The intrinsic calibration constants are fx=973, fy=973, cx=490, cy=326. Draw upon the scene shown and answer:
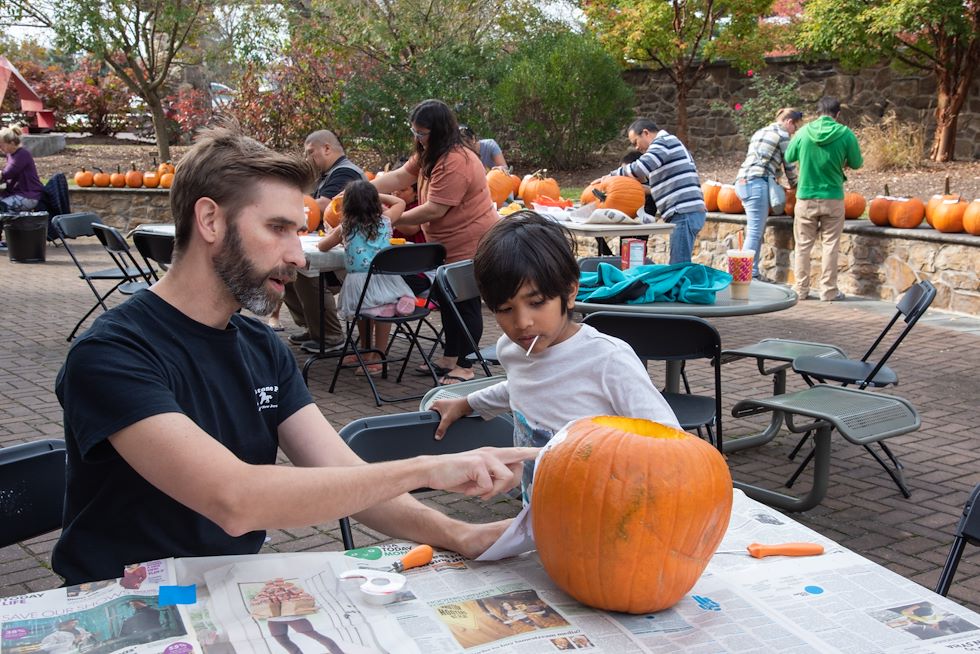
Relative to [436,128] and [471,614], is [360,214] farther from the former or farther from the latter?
[471,614]

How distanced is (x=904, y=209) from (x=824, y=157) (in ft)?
3.00

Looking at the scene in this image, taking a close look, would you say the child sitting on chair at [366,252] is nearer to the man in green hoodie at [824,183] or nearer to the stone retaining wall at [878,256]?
the stone retaining wall at [878,256]

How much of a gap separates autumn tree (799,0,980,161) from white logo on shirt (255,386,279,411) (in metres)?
12.7

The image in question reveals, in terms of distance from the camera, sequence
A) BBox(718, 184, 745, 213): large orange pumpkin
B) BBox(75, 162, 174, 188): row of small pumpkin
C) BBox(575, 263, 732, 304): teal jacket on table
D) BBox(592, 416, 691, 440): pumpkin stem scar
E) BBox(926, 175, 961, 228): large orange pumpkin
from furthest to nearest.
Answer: BBox(75, 162, 174, 188): row of small pumpkin
BBox(718, 184, 745, 213): large orange pumpkin
BBox(926, 175, 961, 228): large orange pumpkin
BBox(575, 263, 732, 304): teal jacket on table
BBox(592, 416, 691, 440): pumpkin stem scar

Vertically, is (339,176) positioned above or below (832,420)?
above

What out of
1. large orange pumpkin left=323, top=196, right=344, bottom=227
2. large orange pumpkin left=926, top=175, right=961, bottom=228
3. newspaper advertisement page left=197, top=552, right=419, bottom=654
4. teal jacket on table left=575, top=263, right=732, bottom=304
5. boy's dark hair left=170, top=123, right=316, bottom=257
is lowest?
newspaper advertisement page left=197, top=552, right=419, bottom=654

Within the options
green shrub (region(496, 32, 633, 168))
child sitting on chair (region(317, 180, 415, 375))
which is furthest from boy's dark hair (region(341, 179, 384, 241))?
green shrub (region(496, 32, 633, 168))

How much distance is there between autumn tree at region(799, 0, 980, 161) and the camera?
12922 mm

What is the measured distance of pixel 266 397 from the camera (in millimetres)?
2053

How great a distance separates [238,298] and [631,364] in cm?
101

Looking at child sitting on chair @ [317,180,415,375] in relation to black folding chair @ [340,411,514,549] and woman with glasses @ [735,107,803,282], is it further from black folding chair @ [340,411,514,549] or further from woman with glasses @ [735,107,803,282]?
woman with glasses @ [735,107,803,282]

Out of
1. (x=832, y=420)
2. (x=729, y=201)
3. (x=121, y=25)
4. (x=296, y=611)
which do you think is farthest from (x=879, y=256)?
(x=121, y=25)

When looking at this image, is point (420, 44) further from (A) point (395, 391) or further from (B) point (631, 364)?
(B) point (631, 364)

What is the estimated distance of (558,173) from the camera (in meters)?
16.7
